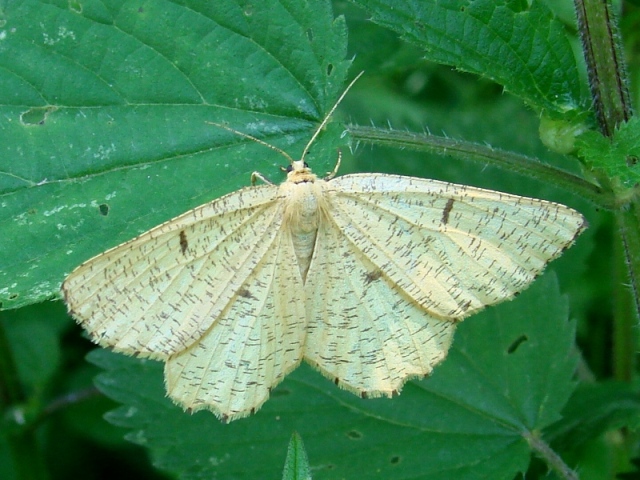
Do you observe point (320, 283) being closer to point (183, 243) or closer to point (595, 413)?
point (183, 243)

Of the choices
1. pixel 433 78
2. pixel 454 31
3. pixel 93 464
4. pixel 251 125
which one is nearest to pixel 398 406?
pixel 251 125

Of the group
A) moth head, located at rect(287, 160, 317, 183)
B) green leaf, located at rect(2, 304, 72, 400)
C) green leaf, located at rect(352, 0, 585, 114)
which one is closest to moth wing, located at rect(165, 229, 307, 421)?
moth head, located at rect(287, 160, 317, 183)

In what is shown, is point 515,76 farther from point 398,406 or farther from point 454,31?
point 398,406

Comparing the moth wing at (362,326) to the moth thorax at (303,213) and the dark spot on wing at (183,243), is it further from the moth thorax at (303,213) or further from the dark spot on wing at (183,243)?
the dark spot on wing at (183,243)

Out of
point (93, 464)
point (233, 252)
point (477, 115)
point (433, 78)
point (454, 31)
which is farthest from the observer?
point (433, 78)

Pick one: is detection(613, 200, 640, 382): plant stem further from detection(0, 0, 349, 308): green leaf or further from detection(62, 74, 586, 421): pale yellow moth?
detection(0, 0, 349, 308): green leaf

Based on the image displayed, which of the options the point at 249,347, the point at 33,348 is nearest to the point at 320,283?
the point at 249,347
